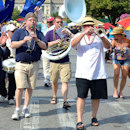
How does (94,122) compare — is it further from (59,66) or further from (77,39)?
(59,66)

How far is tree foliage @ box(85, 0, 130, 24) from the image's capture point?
51.1 meters

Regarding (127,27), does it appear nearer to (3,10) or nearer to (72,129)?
(3,10)

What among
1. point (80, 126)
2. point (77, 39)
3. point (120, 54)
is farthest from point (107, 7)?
point (80, 126)

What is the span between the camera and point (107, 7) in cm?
5116

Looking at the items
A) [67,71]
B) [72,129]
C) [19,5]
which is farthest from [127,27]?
[19,5]

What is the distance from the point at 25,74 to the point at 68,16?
134 cm

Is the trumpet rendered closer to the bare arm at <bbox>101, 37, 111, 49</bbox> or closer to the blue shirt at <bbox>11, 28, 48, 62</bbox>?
the blue shirt at <bbox>11, 28, 48, 62</bbox>

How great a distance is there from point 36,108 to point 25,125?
1.37 meters

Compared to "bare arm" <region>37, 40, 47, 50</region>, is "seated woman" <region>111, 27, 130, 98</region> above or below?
below

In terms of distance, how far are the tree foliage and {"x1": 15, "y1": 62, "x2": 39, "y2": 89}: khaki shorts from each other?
44971 mm

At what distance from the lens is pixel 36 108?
7.60 meters

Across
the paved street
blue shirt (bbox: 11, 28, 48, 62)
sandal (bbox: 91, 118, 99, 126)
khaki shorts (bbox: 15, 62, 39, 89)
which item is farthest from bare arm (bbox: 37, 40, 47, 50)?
sandal (bbox: 91, 118, 99, 126)

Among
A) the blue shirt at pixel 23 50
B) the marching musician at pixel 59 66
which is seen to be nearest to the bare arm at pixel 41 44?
the blue shirt at pixel 23 50

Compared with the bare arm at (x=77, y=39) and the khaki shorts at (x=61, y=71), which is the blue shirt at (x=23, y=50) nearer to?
the bare arm at (x=77, y=39)
